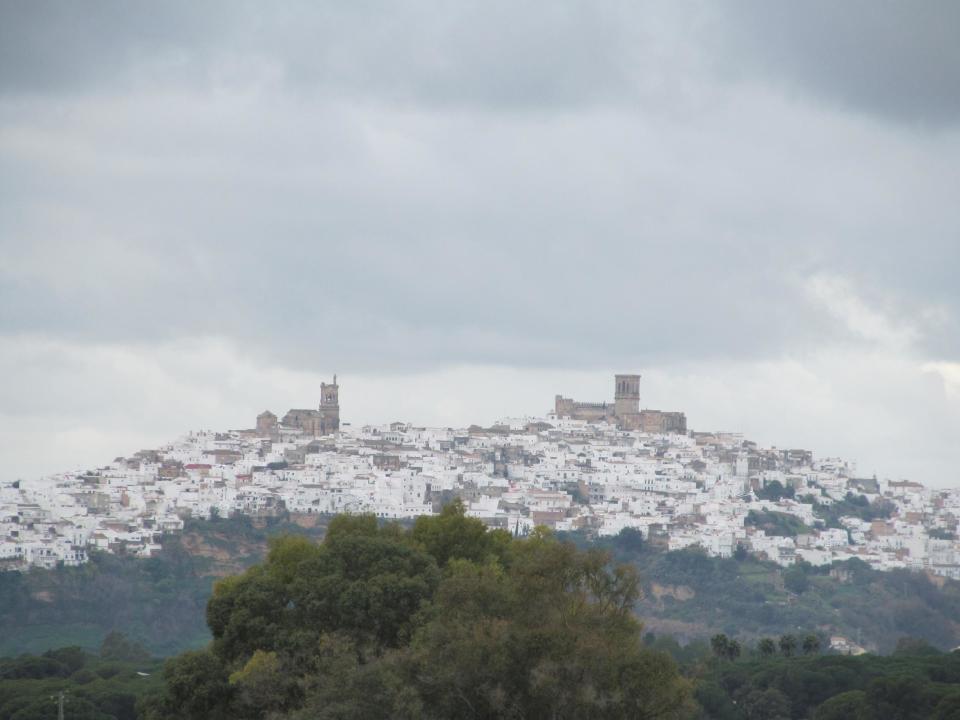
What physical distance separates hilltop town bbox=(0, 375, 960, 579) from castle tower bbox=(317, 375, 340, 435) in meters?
0.13

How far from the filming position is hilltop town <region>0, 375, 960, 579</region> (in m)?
150

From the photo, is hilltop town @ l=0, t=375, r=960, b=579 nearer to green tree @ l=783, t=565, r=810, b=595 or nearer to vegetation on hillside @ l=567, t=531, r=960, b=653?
vegetation on hillside @ l=567, t=531, r=960, b=653

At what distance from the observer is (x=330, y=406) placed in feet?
621

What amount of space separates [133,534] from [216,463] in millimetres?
29494

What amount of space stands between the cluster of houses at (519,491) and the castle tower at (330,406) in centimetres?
218

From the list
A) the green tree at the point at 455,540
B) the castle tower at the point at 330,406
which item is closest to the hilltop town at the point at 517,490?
the castle tower at the point at 330,406

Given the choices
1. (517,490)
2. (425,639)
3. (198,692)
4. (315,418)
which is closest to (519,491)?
(517,490)

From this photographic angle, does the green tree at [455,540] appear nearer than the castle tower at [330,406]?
Yes

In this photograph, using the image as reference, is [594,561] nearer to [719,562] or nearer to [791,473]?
[719,562]

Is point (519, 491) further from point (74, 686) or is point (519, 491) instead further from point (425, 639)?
point (425, 639)

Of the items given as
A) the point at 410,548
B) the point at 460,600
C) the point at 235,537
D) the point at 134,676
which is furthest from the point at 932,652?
the point at 235,537

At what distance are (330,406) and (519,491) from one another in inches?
1163

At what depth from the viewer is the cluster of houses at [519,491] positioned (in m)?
150

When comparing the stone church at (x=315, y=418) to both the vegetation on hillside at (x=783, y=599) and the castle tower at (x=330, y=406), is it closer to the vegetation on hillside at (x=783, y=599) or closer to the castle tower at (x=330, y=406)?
the castle tower at (x=330, y=406)
